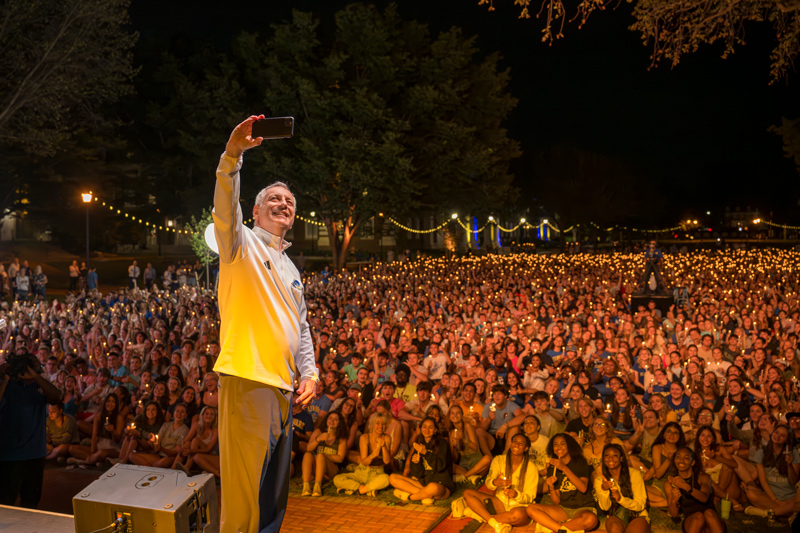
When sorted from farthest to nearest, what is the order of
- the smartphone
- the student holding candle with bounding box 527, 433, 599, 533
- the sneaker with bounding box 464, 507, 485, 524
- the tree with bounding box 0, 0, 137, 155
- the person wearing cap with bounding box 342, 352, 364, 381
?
the tree with bounding box 0, 0, 137, 155 → the person wearing cap with bounding box 342, 352, 364, 381 → the sneaker with bounding box 464, 507, 485, 524 → the student holding candle with bounding box 527, 433, 599, 533 → the smartphone

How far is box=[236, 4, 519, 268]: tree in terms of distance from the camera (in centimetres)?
2852

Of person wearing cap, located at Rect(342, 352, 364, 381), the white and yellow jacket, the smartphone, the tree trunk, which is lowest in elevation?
person wearing cap, located at Rect(342, 352, 364, 381)

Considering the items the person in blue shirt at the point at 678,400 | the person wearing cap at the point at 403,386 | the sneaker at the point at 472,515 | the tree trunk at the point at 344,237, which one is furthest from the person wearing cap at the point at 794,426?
the tree trunk at the point at 344,237

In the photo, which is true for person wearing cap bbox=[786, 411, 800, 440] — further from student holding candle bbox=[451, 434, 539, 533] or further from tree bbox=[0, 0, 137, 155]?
tree bbox=[0, 0, 137, 155]

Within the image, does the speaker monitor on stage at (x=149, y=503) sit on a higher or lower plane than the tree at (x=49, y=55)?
lower

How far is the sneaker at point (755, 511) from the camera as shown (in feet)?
21.3

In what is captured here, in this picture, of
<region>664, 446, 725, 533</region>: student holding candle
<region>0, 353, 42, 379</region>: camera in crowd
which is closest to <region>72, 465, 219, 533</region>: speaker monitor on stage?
<region>0, 353, 42, 379</region>: camera in crowd

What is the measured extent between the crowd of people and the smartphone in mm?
3590

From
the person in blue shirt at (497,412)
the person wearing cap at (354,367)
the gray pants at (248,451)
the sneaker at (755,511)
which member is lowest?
the sneaker at (755,511)

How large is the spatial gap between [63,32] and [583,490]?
19.4m


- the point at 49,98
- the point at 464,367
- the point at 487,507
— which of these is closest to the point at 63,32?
the point at 49,98

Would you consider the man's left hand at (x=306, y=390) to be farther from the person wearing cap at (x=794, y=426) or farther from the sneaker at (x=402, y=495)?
the person wearing cap at (x=794, y=426)

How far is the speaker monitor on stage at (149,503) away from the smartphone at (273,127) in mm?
1612

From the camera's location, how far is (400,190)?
29.9 m
